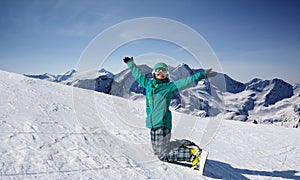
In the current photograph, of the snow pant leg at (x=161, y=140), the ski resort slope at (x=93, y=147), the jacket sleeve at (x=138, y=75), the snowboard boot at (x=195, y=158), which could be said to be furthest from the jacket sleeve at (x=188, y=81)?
the ski resort slope at (x=93, y=147)

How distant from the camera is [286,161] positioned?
708 centimetres

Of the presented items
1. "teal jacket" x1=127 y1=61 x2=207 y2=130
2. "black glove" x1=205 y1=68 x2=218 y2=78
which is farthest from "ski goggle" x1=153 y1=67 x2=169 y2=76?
"black glove" x1=205 y1=68 x2=218 y2=78

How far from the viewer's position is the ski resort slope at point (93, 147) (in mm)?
4219

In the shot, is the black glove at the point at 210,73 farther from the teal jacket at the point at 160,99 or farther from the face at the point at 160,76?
the face at the point at 160,76

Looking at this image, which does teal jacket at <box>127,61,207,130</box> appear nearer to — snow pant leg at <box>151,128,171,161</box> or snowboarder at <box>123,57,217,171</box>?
snowboarder at <box>123,57,217,171</box>

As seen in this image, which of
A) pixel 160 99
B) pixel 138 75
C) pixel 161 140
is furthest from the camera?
pixel 138 75

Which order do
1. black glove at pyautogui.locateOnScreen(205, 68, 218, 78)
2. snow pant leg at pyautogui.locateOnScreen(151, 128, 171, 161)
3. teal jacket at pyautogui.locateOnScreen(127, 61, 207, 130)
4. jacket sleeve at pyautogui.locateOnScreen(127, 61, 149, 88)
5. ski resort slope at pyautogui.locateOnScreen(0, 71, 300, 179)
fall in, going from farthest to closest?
jacket sleeve at pyautogui.locateOnScreen(127, 61, 149, 88), snow pant leg at pyautogui.locateOnScreen(151, 128, 171, 161), teal jacket at pyautogui.locateOnScreen(127, 61, 207, 130), black glove at pyautogui.locateOnScreen(205, 68, 218, 78), ski resort slope at pyautogui.locateOnScreen(0, 71, 300, 179)

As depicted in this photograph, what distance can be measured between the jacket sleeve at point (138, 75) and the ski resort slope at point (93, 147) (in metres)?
1.48

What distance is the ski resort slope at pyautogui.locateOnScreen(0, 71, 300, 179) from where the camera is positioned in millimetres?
4219

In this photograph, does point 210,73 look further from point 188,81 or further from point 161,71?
point 161,71

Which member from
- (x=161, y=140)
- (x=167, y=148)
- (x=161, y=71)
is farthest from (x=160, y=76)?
(x=167, y=148)

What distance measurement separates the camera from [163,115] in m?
5.13

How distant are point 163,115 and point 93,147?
154 centimetres

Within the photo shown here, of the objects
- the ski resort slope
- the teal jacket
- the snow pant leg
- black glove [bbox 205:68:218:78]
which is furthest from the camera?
the snow pant leg
